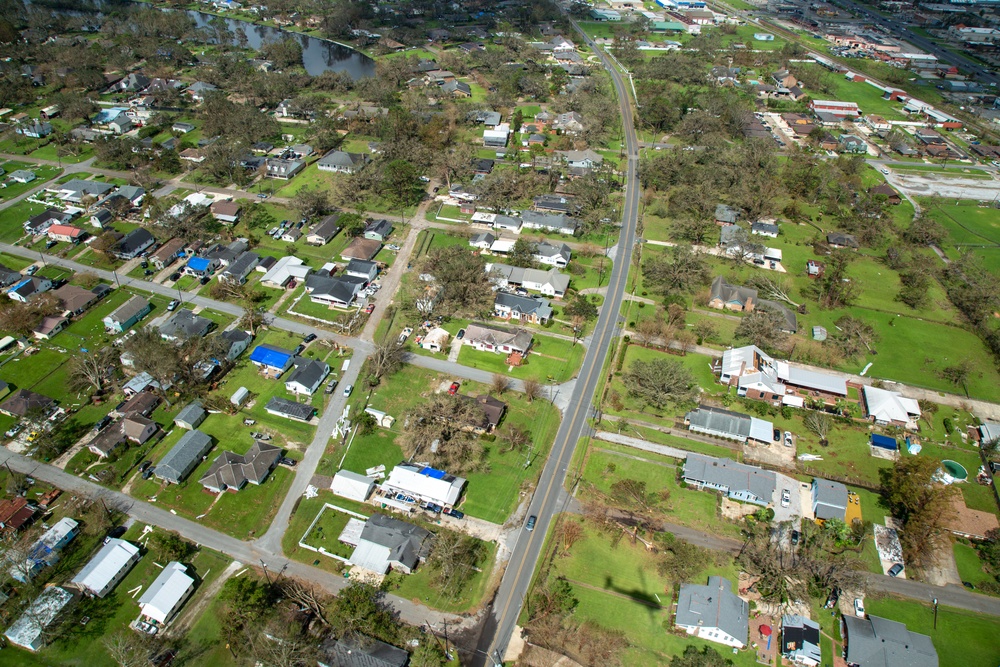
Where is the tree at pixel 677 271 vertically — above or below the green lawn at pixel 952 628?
above

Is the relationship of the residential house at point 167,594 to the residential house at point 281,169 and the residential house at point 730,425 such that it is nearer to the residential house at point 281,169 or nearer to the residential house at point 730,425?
the residential house at point 730,425

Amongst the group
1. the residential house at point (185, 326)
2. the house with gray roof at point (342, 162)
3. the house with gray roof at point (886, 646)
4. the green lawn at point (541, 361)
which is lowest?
the green lawn at point (541, 361)

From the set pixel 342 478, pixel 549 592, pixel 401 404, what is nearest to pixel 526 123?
pixel 401 404

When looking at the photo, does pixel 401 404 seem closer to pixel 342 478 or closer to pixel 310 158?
pixel 342 478

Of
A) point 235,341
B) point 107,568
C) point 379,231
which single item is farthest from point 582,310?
point 107,568

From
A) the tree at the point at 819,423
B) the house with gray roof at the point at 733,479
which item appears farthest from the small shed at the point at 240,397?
the tree at the point at 819,423

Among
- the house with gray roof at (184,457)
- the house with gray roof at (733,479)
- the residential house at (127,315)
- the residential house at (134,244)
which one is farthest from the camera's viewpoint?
the residential house at (134,244)

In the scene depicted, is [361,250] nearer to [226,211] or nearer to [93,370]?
[226,211]
